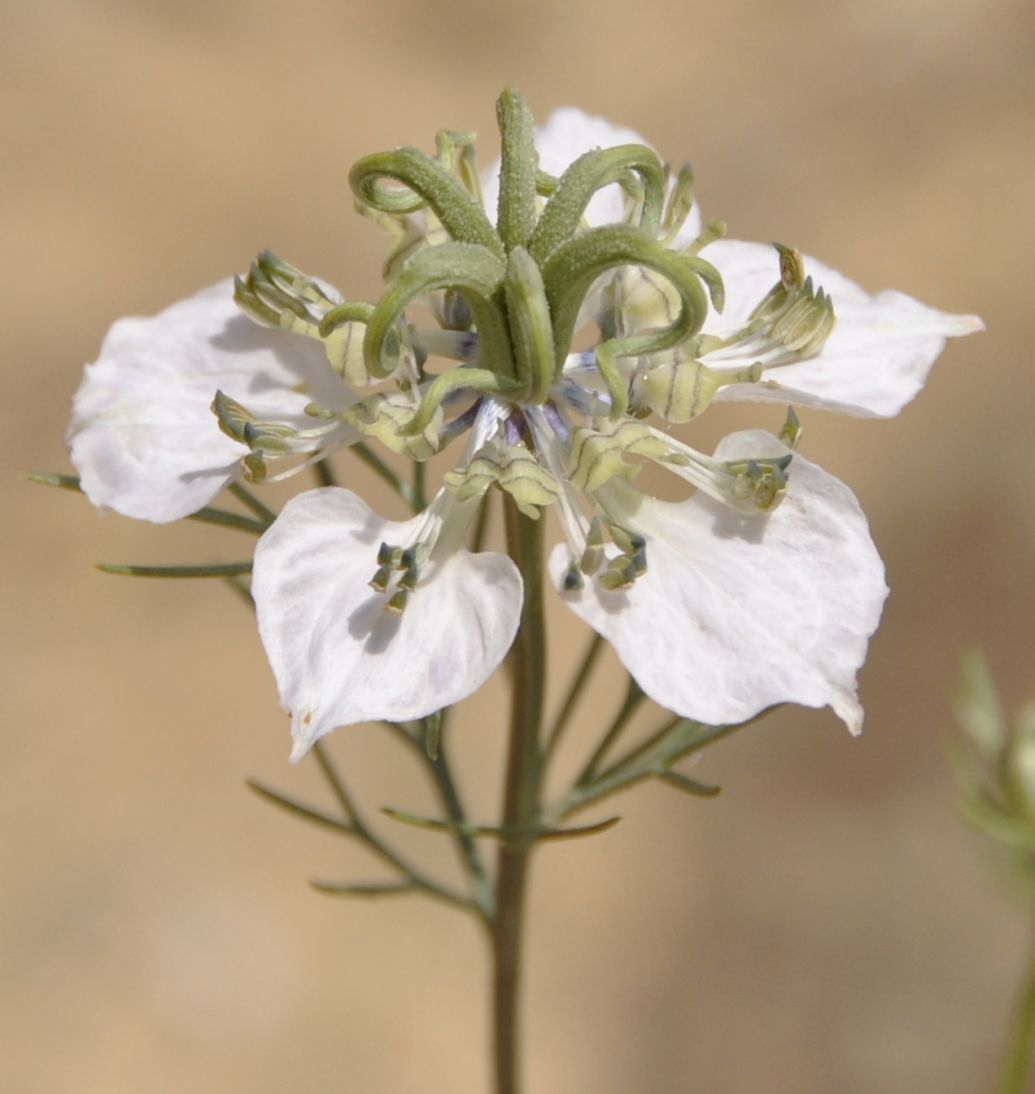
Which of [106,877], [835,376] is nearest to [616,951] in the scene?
[106,877]

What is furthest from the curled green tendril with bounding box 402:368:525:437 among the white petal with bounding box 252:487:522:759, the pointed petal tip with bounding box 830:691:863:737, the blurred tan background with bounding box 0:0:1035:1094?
the blurred tan background with bounding box 0:0:1035:1094

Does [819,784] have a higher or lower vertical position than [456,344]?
lower

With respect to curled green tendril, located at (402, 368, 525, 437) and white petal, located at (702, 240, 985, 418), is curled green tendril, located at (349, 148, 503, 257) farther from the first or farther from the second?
white petal, located at (702, 240, 985, 418)

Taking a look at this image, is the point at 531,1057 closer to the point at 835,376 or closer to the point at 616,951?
the point at 616,951

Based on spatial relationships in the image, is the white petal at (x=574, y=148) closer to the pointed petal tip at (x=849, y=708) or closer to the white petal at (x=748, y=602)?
the white petal at (x=748, y=602)

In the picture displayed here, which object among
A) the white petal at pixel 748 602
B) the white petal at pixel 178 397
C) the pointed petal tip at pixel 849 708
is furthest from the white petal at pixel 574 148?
the pointed petal tip at pixel 849 708

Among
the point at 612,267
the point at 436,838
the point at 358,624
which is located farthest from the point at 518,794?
the point at 436,838
